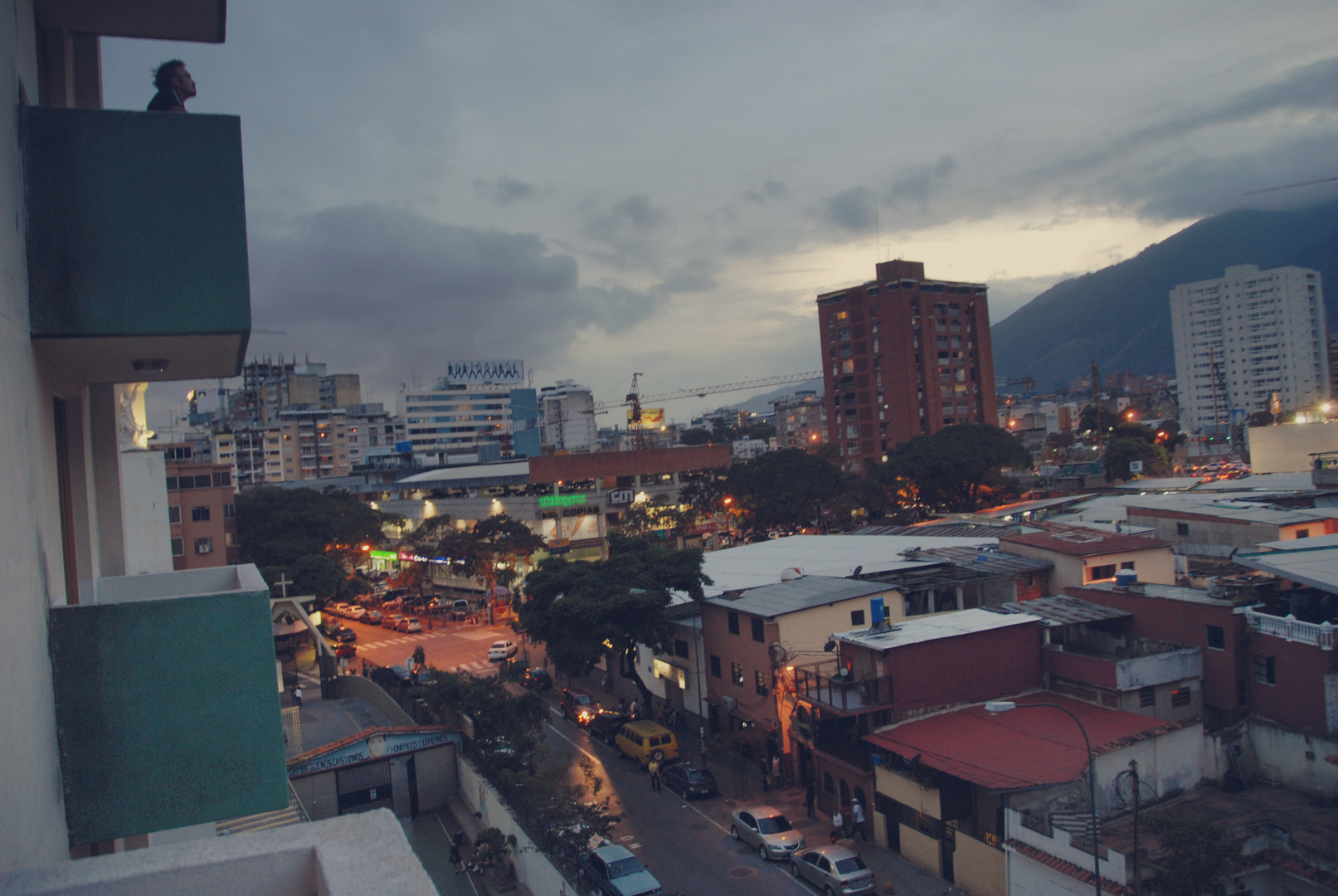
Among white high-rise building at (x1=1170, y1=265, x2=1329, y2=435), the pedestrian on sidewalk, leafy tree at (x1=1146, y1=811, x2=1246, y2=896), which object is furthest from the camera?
white high-rise building at (x1=1170, y1=265, x2=1329, y2=435)

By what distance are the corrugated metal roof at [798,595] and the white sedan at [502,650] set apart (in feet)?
50.4

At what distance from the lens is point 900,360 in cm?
8488

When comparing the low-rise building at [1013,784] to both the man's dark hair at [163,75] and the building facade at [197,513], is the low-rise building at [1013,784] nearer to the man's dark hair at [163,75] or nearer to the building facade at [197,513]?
the man's dark hair at [163,75]

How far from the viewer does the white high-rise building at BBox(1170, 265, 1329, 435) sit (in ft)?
487

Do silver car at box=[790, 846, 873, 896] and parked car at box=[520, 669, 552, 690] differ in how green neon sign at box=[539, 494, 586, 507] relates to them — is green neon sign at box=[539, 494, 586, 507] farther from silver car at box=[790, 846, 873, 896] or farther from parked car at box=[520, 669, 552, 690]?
silver car at box=[790, 846, 873, 896]

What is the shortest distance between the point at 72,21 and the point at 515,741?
1898cm

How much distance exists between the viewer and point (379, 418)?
153 m

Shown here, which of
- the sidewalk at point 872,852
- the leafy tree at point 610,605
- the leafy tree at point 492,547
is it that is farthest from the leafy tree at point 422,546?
the sidewalk at point 872,852

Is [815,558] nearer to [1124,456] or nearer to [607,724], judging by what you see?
[607,724]

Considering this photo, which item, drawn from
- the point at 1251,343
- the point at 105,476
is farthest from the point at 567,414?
the point at 105,476

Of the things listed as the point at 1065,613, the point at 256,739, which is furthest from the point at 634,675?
the point at 256,739

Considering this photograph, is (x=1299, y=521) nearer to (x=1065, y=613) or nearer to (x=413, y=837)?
(x=1065, y=613)

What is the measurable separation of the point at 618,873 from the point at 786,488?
41625 millimetres

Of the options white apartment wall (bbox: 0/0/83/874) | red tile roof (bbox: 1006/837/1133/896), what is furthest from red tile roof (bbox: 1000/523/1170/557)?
white apartment wall (bbox: 0/0/83/874)
